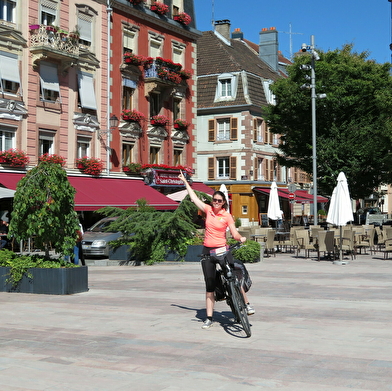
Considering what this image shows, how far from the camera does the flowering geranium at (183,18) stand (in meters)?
36.4

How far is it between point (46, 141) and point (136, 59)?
23.1ft

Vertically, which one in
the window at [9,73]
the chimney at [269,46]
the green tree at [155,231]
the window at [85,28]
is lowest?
the green tree at [155,231]

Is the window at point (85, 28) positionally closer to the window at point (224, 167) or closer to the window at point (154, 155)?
the window at point (154, 155)

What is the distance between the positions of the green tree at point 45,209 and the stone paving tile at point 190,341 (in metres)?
1.12

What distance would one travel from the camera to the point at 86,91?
1175 inches

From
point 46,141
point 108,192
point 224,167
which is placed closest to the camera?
point 46,141

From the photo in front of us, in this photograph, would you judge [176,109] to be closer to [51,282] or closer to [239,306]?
[51,282]

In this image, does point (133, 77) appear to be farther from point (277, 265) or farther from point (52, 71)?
point (277, 265)

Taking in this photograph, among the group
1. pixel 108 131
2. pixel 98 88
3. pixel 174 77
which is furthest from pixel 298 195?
pixel 98 88

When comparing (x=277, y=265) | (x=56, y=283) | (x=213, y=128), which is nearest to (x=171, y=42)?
(x=213, y=128)

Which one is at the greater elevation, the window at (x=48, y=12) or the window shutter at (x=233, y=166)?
the window at (x=48, y=12)

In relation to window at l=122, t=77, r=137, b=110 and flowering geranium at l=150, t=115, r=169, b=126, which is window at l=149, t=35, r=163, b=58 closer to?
window at l=122, t=77, r=137, b=110

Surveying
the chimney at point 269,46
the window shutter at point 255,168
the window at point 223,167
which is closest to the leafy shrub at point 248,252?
the window shutter at point 255,168

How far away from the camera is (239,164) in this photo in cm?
4850
